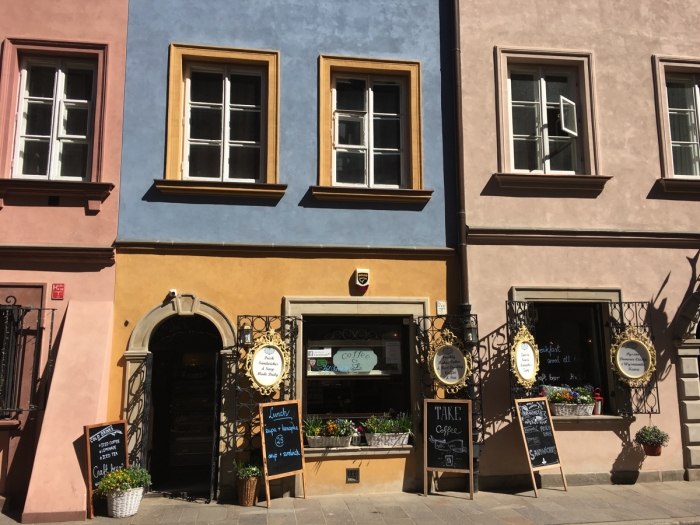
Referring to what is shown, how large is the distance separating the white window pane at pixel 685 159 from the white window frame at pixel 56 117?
871cm

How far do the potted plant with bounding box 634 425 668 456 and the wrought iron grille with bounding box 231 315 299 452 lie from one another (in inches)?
191

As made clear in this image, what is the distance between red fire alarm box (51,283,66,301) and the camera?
795 centimetres

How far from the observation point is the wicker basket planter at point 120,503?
23.0 ft

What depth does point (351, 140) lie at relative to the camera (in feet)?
29.7

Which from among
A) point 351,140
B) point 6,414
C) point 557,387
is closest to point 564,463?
point 557,387

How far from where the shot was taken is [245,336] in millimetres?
7863

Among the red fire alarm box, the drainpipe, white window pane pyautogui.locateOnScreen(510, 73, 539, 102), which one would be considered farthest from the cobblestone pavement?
white window pane pyautogui.locateOnScreen(510, 73, 539, 102)

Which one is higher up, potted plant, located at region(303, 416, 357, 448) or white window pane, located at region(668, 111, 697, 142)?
white window pane, located at region(668, 111, 697, 142)

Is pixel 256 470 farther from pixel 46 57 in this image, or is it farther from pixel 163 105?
pixel 46 57

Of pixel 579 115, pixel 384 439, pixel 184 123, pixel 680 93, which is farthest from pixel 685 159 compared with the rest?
pixel 184 123

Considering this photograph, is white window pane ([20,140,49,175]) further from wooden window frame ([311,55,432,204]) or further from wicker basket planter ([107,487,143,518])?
wicker basket planter ([107,487,143,518])

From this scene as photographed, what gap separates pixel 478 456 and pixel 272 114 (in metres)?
5.41

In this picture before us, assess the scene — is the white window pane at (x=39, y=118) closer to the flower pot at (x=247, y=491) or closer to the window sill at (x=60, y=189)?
the window sill at (x=60, y=189)

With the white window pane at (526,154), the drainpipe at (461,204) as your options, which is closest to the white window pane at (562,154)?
the white window pane at (526,154)
